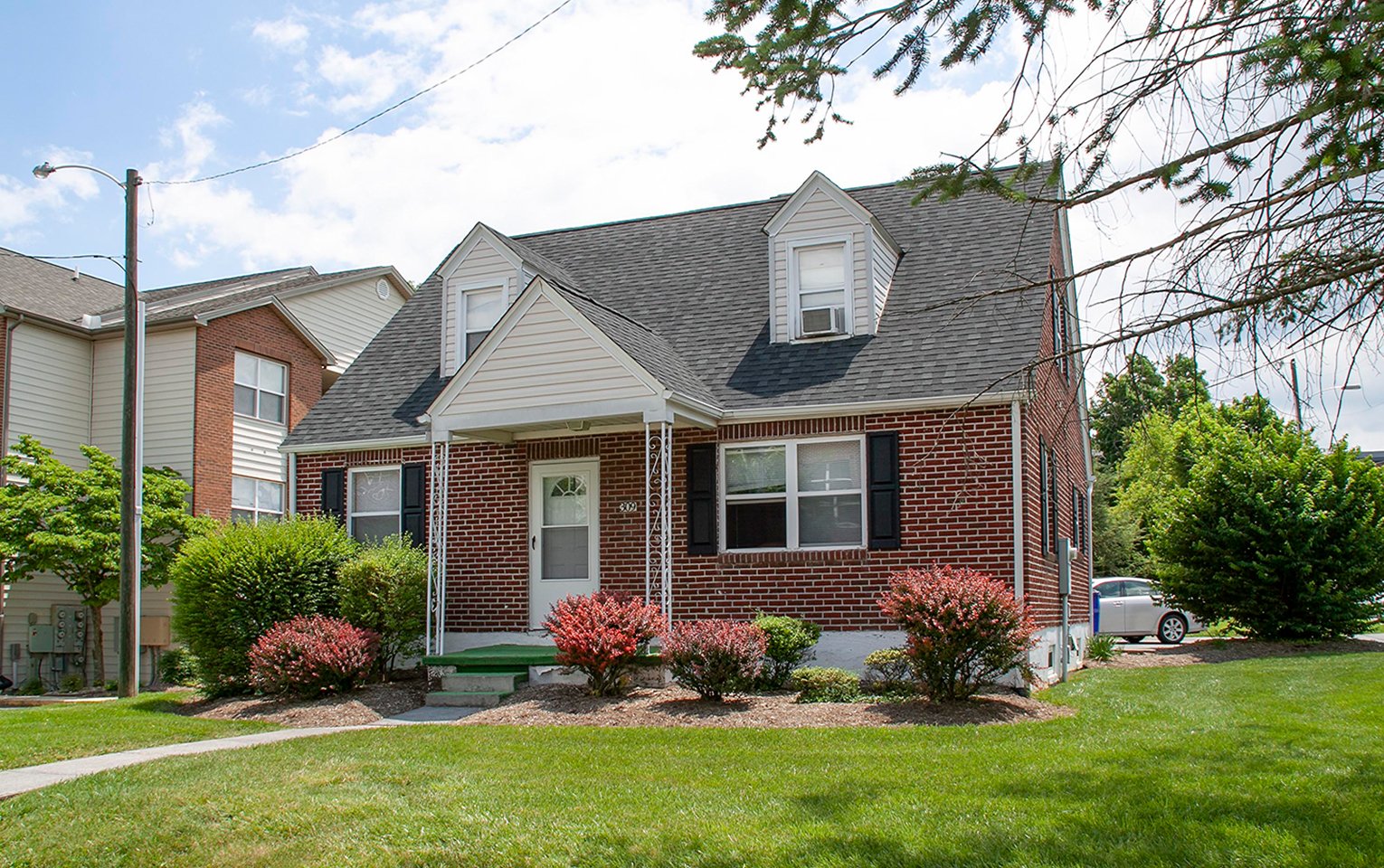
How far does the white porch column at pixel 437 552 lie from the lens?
14.8 metres

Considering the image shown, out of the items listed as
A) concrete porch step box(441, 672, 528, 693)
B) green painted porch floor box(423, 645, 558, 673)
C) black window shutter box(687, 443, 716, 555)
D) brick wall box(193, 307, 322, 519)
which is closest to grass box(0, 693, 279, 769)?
concrete porch step box(441, 672, 528, 693)

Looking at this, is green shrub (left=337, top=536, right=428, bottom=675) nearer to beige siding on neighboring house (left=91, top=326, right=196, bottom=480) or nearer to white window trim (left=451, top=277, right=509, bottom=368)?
white window trim (left=451, top=277, right=509, bottom=368)

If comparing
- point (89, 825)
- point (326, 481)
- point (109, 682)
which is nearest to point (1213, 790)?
point (89, 825)

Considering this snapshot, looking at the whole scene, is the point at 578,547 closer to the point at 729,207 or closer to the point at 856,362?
the point at 856,362

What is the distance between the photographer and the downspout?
13.0 meters

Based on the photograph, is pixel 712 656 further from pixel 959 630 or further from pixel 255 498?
pixel 255 498

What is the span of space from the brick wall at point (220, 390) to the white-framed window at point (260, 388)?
189 millimetres

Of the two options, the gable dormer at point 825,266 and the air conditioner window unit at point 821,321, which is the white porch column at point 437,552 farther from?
the air conditioner window unit at point 821,321

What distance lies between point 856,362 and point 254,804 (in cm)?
930

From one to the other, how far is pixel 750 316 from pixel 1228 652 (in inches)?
373

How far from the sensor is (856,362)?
1472cm

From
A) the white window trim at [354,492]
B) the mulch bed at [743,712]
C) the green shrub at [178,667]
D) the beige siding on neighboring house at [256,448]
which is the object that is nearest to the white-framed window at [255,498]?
the beige siding on neighboring house at [256,448]

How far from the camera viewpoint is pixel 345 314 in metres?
26.9

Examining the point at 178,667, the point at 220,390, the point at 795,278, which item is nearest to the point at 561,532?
the point at 795,278
